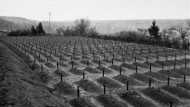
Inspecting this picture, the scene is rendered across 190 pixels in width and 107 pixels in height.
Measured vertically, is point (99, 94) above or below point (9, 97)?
below

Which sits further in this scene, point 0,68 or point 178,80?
point 178,80

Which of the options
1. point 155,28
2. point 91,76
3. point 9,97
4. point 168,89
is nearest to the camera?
point 9,97

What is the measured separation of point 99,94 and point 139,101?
3.02m

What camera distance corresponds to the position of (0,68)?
16.3 metres

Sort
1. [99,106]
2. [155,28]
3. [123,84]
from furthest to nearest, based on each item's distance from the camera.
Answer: [155,28], [123,84], [99,106]

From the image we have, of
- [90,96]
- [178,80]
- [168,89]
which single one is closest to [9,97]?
[90,96]

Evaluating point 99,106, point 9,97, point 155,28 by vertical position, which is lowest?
point 99,106

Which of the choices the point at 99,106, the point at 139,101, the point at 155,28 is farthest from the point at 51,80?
the point at 155,28

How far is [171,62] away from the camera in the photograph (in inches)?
1093

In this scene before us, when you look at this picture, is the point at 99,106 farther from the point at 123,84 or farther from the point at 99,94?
the point at 123,84

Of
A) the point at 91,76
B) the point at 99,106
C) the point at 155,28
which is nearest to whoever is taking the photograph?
the point at 99,106

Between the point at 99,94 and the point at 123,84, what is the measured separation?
323cm

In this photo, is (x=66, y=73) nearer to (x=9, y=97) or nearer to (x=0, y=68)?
(x=0, y=68)

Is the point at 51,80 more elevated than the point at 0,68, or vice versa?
the point at 0,68
